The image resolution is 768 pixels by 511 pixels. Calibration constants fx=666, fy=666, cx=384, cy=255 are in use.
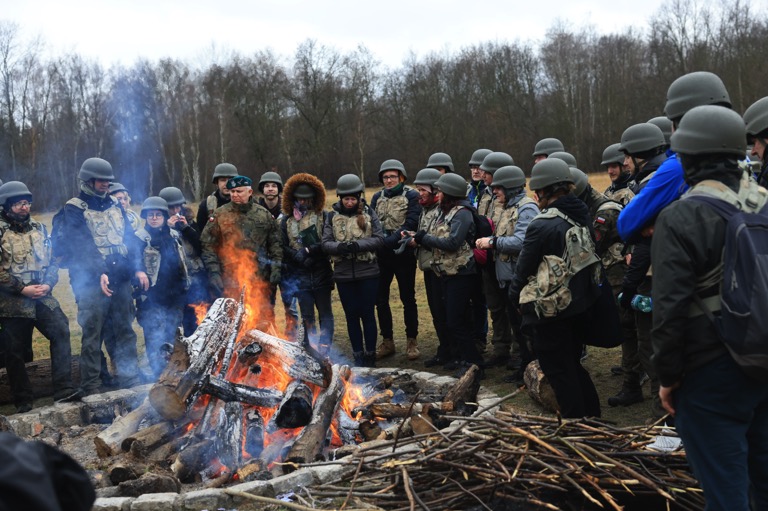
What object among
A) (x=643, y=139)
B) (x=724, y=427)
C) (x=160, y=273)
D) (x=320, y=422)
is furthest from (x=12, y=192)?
(x=724, y=427)

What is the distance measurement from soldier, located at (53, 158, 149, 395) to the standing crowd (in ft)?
0.07

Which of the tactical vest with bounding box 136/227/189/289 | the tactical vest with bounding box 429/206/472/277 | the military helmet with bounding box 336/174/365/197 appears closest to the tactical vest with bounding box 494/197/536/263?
the tactical vest with bounding box 429/206/472/277

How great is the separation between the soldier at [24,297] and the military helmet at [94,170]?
0.62m

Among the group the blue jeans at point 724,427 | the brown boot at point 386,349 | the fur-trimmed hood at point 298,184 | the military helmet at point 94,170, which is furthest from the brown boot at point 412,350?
the blue jeans at point 724,427

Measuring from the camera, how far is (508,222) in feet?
24.0

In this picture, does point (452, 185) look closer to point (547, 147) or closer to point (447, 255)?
point (447, 255)

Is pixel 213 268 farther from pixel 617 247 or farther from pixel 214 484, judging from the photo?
pixel 617 247

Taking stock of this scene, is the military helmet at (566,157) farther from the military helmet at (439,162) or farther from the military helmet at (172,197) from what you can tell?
the military helmet at (172,197)

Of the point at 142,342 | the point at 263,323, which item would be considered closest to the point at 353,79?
the point at 142,342

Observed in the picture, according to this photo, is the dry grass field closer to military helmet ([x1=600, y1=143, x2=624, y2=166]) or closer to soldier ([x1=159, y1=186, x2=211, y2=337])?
soldier ([x1=159, y1=186, x2=211, y2=337])

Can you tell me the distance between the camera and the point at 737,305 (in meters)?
2.87

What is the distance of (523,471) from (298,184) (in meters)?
5.33

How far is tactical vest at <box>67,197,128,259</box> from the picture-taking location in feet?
25.2

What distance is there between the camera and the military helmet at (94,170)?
756cm
